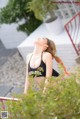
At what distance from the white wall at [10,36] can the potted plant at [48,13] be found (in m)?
2.28

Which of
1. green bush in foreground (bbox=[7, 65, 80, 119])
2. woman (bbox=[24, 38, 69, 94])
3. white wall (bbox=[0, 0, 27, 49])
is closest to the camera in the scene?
green bush in foreground (bbox=[7, 65, 80, 119])

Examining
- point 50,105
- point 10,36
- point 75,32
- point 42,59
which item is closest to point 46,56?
point 42,59

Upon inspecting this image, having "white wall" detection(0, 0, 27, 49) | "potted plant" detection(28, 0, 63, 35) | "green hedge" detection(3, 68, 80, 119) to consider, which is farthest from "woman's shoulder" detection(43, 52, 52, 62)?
"white wall" detection(0, 0, 27, 49)

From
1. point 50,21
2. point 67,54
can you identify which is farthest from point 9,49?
point 67,54

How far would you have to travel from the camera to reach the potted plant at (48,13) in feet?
30.0

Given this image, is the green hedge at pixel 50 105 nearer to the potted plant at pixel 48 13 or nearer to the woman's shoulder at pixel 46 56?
the woman's shoulder at pixel 46 56

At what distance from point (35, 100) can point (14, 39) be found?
29.2ft

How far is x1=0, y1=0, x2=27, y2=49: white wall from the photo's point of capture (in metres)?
11.9

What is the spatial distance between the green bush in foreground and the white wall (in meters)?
8.57

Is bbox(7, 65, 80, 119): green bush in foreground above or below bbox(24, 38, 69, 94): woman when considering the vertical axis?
above

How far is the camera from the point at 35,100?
129 inches

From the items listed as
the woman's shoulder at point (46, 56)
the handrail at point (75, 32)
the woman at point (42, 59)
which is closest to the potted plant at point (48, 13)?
the handrail at point (75, 32)

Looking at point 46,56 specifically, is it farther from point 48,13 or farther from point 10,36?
point 10,36

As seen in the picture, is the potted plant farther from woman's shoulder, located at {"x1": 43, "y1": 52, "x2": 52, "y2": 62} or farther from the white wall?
woman's shoulder, located at {"x1": 43, "y1": 52, "x2": 52, "y2": 62}
